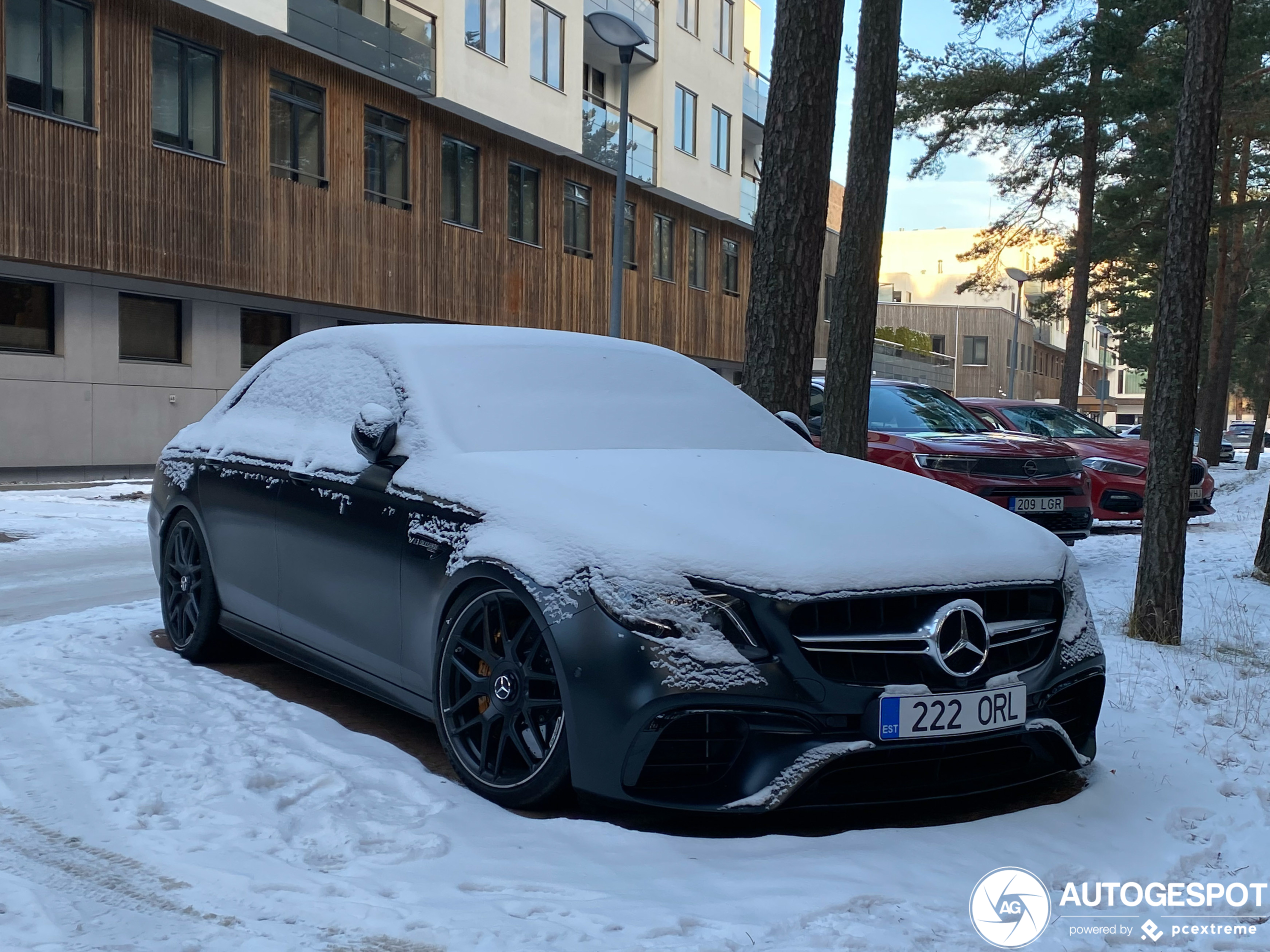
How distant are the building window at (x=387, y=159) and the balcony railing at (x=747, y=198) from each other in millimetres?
14408

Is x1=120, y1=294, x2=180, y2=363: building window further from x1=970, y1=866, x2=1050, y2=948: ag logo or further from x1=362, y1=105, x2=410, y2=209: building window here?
x1=970, y1=866, x2=1050, y2=948: ag logo

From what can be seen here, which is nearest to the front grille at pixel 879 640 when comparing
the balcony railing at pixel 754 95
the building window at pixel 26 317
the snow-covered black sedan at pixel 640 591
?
the snow-covered black sedan at pixel 640 591

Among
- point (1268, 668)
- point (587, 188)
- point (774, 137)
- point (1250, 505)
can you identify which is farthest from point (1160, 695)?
point (587, 188)

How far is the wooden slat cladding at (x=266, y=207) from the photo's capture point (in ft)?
58.6

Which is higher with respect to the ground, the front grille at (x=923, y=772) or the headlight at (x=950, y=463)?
the headlight at (x=950, y=463)

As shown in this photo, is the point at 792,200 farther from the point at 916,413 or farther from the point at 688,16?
the point at 688,16

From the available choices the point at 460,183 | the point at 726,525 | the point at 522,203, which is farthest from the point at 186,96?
the point at 726,525

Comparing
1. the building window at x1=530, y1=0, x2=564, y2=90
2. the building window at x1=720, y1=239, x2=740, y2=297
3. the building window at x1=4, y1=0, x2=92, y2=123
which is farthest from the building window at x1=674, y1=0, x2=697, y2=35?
the building window at x1=4, y1=0, x2=92, y2=123

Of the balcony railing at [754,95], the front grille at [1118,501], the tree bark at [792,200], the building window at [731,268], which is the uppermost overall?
the balcony railing at [754,95]

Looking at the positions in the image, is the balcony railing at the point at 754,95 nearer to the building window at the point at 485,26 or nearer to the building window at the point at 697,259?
the building window at the point at 697,259

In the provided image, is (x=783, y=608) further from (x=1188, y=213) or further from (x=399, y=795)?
(x=1188, y=213)

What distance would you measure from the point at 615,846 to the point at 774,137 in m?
5.65

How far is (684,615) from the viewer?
349 centimetres

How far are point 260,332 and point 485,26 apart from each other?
7773 mm
